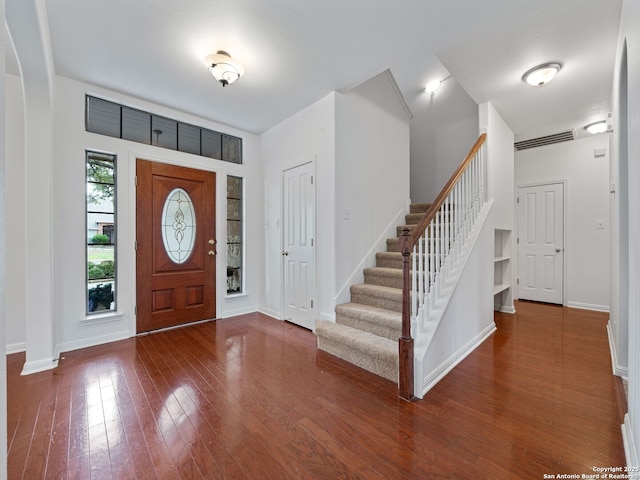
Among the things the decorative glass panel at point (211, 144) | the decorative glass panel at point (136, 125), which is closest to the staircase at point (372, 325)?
the decorative glass panel at point (211, 144)

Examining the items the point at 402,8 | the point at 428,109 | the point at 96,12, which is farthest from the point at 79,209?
the point at 428,109

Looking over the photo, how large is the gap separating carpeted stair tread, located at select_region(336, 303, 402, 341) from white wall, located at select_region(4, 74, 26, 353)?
10.9 ft

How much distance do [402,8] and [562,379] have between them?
3192 mm

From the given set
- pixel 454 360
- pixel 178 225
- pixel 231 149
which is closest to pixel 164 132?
pixel 231 149

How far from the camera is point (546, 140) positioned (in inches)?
185

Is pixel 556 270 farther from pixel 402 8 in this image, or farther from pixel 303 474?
pixel 303 474

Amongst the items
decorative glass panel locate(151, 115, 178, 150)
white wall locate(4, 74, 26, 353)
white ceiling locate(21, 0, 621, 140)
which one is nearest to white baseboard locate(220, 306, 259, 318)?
white wall locate(4, 74, 26, 353)

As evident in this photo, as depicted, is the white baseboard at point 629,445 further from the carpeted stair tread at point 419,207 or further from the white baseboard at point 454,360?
the carpeted stair tread at point 419,207

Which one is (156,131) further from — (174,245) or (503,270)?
(503,270)

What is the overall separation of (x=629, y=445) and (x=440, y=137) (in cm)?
476

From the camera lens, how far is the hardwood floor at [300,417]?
146 centimetres

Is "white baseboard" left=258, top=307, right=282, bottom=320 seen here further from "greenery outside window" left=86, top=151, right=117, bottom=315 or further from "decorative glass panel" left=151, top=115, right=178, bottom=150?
"decorative glass panel" left=151, top=115, right=178, bottom=150

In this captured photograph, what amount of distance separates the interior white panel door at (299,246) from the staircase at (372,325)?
598 millimetres

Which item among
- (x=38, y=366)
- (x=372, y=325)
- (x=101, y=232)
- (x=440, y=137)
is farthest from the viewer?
(x=440, y=137)
